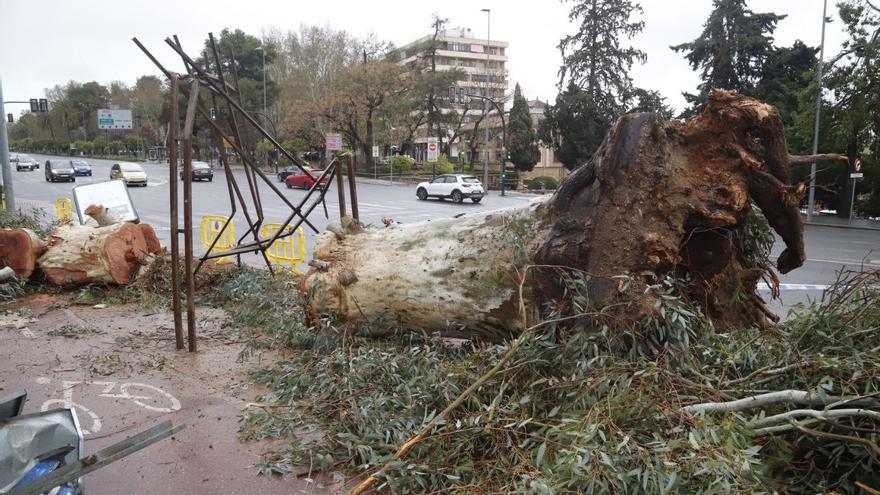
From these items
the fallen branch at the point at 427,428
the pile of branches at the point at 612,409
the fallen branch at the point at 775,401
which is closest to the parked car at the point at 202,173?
the pile of branches at the point at 612,409

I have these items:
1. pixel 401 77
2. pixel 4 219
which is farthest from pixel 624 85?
pixel 4 219

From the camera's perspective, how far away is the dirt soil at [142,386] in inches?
122

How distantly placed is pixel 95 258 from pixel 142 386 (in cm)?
354

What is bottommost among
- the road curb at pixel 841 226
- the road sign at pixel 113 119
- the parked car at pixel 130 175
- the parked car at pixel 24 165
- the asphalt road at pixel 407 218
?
the road curb at pixel 841 226

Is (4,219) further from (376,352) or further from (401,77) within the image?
(401,77)

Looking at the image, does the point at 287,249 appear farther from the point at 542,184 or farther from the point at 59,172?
the point at 59,172

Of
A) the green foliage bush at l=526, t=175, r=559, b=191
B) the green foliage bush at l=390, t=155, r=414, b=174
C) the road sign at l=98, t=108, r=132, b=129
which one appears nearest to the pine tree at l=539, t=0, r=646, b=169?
the green foliage bush at l=526, t=175, r=559, b=191

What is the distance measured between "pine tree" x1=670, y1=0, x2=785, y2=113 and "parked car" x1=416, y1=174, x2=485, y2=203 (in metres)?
11.5

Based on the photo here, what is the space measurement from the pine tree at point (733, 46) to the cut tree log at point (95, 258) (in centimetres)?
2734

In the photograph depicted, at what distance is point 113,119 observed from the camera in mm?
68062

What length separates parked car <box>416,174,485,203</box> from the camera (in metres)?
28.0

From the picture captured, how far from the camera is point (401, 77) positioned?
136 feet

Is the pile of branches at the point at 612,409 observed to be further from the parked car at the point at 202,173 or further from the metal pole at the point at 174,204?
the parked car at the point at 202,173

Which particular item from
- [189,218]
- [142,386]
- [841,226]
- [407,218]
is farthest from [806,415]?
[841,226]
